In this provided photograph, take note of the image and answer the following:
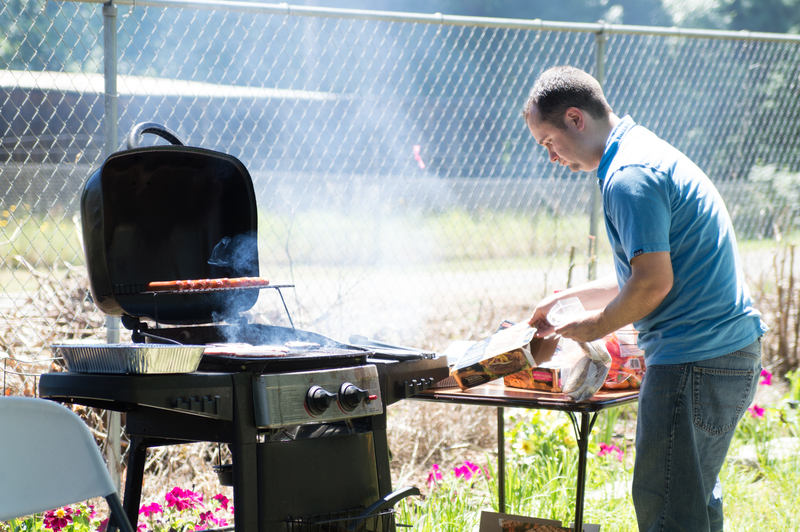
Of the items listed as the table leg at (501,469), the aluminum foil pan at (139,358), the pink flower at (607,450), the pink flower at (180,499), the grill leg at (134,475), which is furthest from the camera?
the pink flower at (607,450)

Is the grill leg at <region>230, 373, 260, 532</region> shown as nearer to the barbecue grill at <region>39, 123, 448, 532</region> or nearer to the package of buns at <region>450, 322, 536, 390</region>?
the barbecue grill at <region>39, 123, 448, 532</region>

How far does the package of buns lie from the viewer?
212 cm

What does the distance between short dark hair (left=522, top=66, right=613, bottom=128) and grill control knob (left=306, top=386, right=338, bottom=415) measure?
44.2 inches

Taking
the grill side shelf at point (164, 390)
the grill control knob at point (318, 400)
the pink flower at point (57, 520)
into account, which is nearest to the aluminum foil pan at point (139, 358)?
the grill side shelf at point (164, 390)

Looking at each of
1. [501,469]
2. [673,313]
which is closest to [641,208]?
[673,313]

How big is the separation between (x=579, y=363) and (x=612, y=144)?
2.39ft

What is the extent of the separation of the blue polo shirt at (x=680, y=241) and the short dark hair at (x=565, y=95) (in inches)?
5.7

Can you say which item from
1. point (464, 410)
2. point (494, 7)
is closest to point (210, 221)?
point (464, 410)

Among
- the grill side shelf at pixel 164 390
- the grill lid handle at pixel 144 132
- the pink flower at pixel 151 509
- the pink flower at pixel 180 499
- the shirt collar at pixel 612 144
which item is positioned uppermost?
the grill lid handle at pixel 144 132

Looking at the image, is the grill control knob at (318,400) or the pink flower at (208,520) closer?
the grill control knob at (318,400)

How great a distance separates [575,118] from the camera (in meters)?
2.12

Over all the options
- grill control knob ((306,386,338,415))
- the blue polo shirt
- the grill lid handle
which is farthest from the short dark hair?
the grill lid handle

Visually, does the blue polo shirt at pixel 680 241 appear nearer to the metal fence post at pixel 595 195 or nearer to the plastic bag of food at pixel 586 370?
the plastic bag of food at pixel 586 370

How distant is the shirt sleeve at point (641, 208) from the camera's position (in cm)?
186
